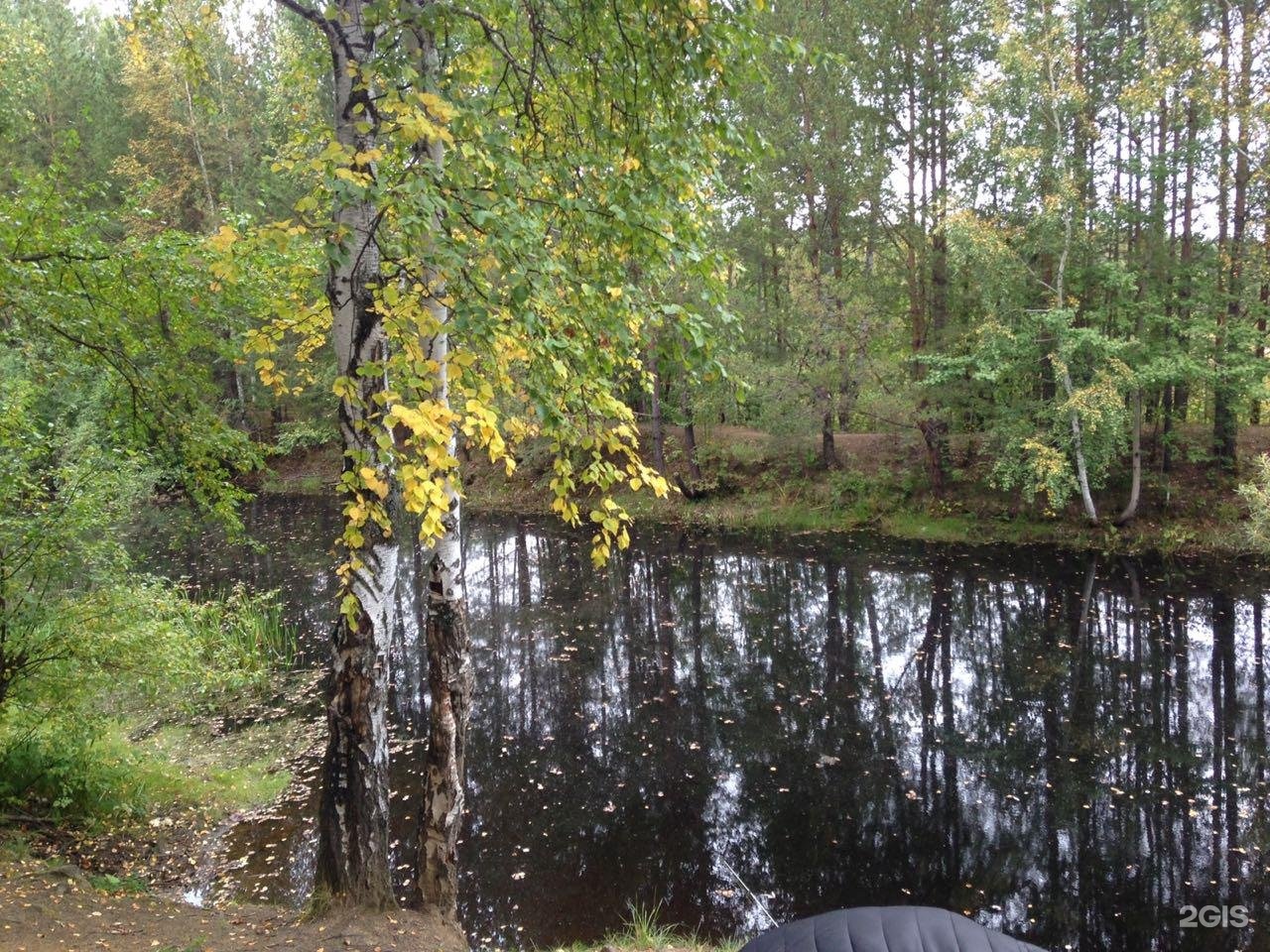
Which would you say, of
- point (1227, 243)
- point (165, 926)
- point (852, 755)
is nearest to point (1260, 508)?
point (1227, 243)

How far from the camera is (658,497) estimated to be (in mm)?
8164

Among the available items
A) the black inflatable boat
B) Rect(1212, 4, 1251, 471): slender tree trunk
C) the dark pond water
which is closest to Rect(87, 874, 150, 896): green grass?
the dark pond water

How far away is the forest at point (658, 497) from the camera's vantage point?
11.7 feet

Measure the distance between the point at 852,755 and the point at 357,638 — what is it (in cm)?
602

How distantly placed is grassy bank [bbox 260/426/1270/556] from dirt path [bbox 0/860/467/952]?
13.3 meters

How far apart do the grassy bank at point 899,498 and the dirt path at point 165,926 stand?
1326cm

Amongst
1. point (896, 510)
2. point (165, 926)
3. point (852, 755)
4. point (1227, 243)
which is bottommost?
point (852, 755)

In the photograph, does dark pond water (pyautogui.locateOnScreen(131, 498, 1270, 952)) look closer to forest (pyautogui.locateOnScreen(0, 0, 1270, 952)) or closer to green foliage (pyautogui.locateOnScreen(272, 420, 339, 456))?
forest (pyautogui.locateOnScreen(0, 0, 1270, 952))

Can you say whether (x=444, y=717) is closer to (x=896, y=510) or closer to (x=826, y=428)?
(x=896, y=510)

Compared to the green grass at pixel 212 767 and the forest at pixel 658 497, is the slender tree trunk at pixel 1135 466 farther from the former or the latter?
the green grass at pixel 212 767

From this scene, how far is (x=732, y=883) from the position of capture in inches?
246

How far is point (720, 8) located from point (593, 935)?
6.01 metres

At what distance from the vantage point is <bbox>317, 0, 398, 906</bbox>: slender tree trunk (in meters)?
3.69

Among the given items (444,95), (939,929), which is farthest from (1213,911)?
(444,95)
